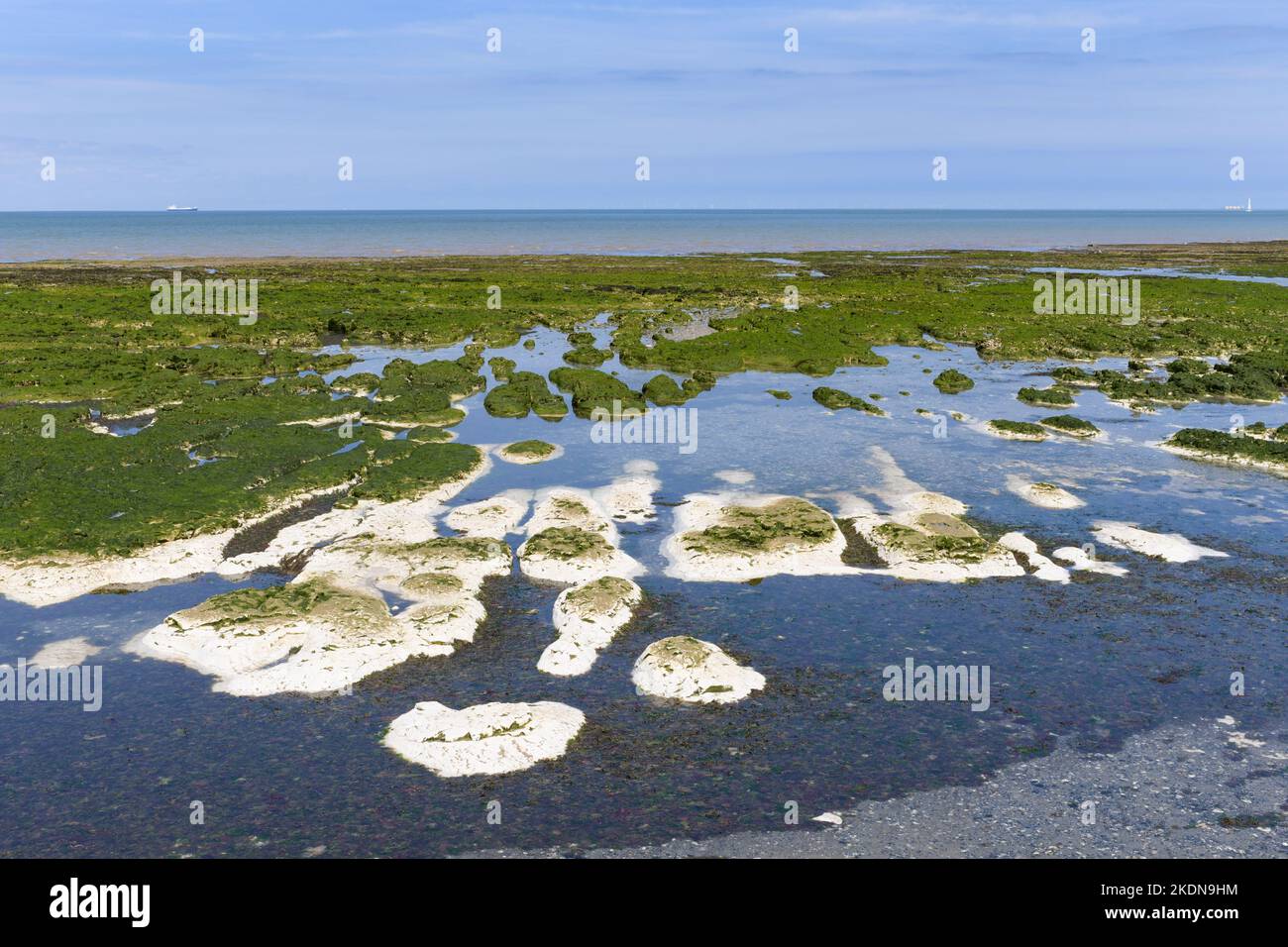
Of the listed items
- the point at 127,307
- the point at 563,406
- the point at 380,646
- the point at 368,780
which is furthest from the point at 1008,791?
the point at 127,307

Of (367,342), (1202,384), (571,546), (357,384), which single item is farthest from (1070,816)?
(367,342)

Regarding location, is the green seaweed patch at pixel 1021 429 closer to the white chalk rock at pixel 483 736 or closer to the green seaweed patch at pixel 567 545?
the green seaweed patch at pixel 567 545

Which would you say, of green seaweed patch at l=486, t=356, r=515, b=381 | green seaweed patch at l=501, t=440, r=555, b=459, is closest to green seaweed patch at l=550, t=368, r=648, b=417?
green seaweed patch at l=486, t=356, r=515, b=381

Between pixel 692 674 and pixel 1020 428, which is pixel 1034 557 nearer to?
pixel 692 674

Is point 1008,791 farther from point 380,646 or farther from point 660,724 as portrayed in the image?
point 380,646

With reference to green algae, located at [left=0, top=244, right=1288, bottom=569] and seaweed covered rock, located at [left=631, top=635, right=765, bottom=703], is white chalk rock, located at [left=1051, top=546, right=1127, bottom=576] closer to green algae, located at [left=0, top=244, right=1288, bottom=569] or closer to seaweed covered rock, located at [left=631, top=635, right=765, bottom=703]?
seaweed covered rock, located at [left=631, top=635, right=765, bottom=703]
